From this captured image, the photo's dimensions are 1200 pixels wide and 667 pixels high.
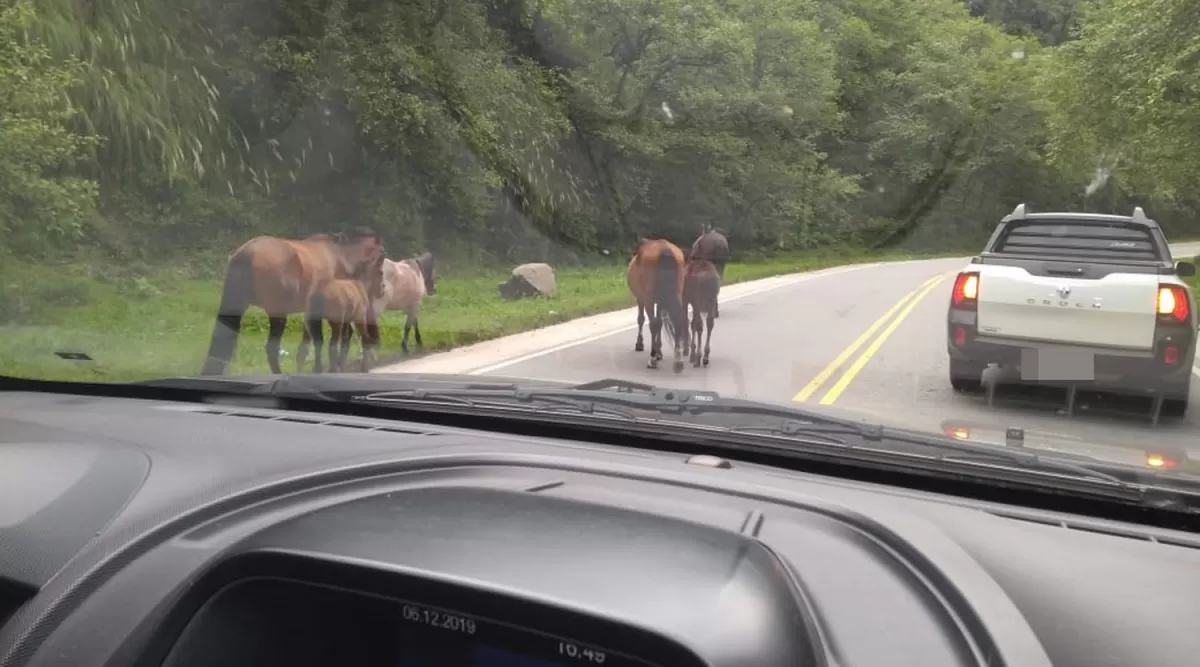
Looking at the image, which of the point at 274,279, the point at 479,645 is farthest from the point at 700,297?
the point at 479,645

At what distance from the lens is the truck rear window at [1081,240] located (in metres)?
7.91

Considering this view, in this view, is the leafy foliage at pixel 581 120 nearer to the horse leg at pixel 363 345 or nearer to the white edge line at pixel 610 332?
the white edge line at pixel 610 332

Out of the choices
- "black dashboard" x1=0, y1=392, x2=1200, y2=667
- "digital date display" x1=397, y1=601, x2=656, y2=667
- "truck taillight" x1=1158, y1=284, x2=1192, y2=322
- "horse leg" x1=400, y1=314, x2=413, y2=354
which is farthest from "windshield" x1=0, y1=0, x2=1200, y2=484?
"digital date display" x1=397, y1=601, x2=656, y2=667

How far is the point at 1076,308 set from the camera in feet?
25.0

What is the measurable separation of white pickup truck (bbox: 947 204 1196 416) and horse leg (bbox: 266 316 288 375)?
570cm

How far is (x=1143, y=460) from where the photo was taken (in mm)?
3014

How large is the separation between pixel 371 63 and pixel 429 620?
1852cm

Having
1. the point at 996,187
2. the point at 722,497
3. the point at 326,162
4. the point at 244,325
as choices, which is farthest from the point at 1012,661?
the point at 326,162

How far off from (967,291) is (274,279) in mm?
5951

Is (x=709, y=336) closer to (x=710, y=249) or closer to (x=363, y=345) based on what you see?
(x=710, y=249)

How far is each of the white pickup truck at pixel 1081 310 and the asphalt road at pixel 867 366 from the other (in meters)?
0.26

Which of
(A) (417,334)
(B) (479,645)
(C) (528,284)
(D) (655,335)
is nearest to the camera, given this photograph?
(B) (479,645)

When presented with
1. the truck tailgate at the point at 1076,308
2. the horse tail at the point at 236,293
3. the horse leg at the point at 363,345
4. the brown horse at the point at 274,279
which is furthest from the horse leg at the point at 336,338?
the truck tailgate at the point at 1076,308

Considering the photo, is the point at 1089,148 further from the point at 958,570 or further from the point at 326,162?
the point at 326,162
